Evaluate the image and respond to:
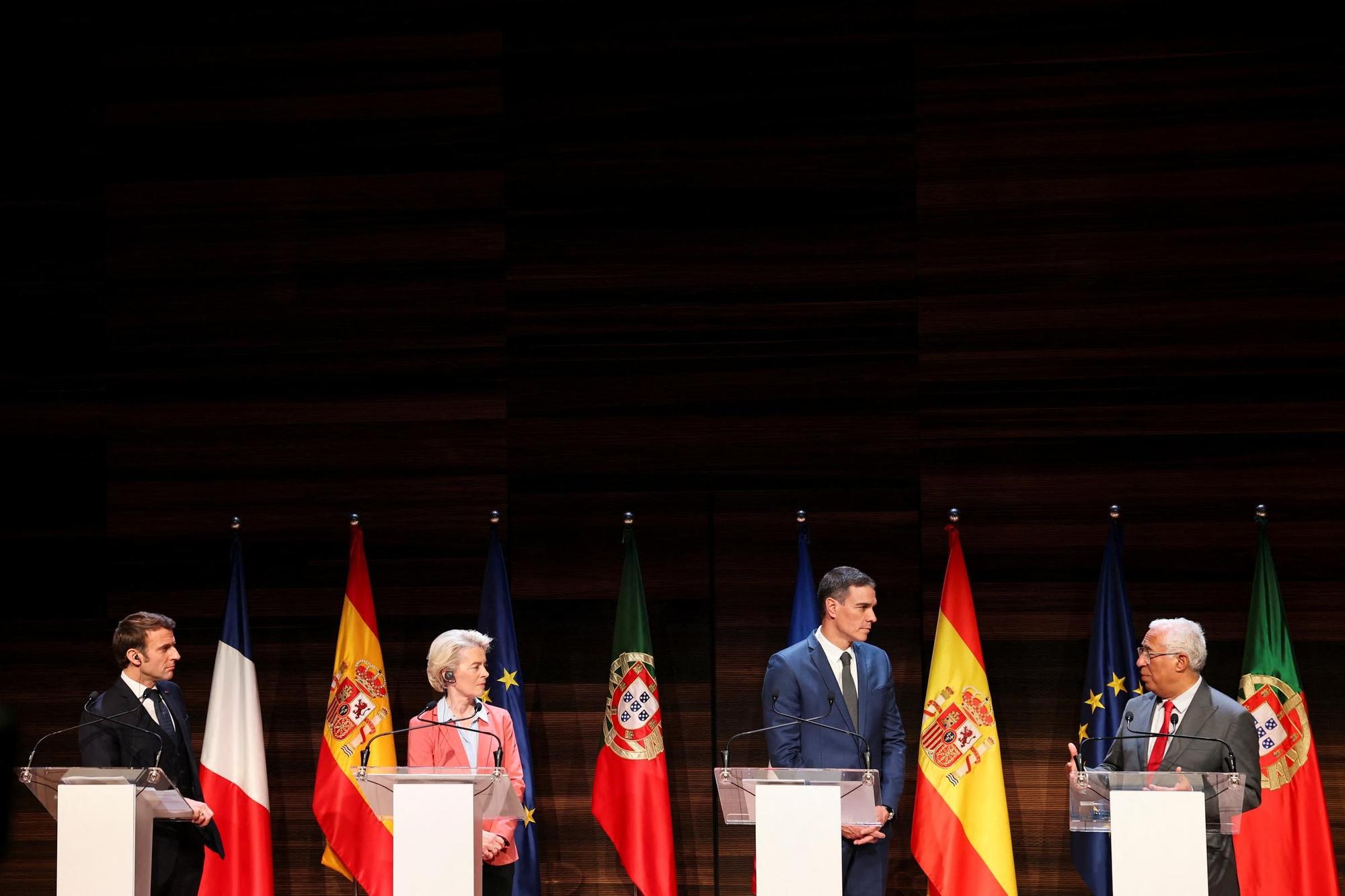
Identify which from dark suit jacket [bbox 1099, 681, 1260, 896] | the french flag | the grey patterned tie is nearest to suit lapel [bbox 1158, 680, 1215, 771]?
dark suit jacket [bbox 1099, 681, 1260, 896]

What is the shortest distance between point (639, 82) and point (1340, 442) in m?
3.27

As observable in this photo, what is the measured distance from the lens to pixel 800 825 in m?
3.80

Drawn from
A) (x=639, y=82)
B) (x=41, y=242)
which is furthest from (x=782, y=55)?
(x=41, y=242)

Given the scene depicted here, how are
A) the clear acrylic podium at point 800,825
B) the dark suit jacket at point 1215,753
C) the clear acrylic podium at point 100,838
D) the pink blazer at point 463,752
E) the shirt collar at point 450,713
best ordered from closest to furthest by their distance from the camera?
the clear acrylic podium at point 800,825, the clear acrylic podium at point 100,838, the dark suit jacket at point 1215,753, the pink blazer at point 463,752, the shirt collar at point 450,713

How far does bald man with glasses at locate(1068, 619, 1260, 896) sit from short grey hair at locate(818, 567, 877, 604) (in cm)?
90

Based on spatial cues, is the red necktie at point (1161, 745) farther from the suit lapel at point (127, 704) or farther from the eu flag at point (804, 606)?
the suit lapel at point (127, 704)

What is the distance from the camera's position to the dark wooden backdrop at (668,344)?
18.4 feet

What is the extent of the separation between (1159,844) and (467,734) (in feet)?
7.28

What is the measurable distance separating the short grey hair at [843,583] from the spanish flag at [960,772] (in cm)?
62

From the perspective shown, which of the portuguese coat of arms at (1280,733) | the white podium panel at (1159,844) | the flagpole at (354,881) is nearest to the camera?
the white podium panel at (1159,844)

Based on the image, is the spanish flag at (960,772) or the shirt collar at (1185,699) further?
the spanish flag at (960,772)

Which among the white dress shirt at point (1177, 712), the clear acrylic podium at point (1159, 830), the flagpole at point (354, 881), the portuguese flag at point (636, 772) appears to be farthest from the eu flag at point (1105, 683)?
the flagpole at point (354, 881)

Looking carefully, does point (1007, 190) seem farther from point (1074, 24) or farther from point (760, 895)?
point (760, 895)

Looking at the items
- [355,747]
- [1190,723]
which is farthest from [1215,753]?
[355,747]
